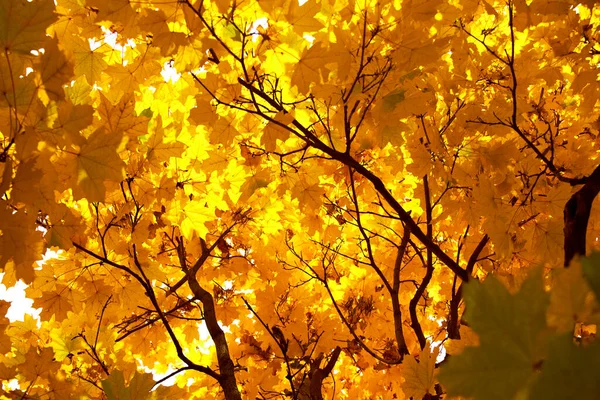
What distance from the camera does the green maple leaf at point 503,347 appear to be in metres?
0.45

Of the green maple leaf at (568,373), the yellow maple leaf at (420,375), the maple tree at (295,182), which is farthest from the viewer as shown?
the yellow maple leaf at (420,375)

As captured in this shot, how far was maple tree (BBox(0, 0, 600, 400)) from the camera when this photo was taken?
4.05ft

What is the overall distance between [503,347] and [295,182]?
210 centimetres

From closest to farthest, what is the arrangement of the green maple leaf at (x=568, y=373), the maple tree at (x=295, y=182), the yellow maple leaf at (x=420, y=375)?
the green maple leaf at (x=568, y=373), the maple tree at (x=295, y=182), the yellow maple leaf at (x=420, y=375)

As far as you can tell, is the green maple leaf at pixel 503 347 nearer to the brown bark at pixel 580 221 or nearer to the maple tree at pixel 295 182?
the maple tree at pixel 295 182

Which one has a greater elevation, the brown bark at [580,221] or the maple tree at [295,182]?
the maple tree at [295,182]

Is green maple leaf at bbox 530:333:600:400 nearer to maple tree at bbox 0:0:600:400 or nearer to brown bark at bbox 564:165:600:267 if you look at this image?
maple tree at bbox 0:0:600:400

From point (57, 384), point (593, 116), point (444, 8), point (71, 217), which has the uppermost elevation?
point (593, 116)

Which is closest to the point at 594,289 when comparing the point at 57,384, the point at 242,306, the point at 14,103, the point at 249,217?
the point at 14,103

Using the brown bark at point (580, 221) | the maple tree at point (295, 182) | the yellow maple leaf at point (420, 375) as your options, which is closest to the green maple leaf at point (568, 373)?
the maple tree at point (295, 182)

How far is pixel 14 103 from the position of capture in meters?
1.24

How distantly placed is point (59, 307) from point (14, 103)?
5.06 feet

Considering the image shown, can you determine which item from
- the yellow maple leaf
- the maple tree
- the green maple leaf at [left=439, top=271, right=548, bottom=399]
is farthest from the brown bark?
the green maple leaf at [left=439, top=271, right=548, bottom=399]

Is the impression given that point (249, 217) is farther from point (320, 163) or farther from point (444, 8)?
point (444, 8)
